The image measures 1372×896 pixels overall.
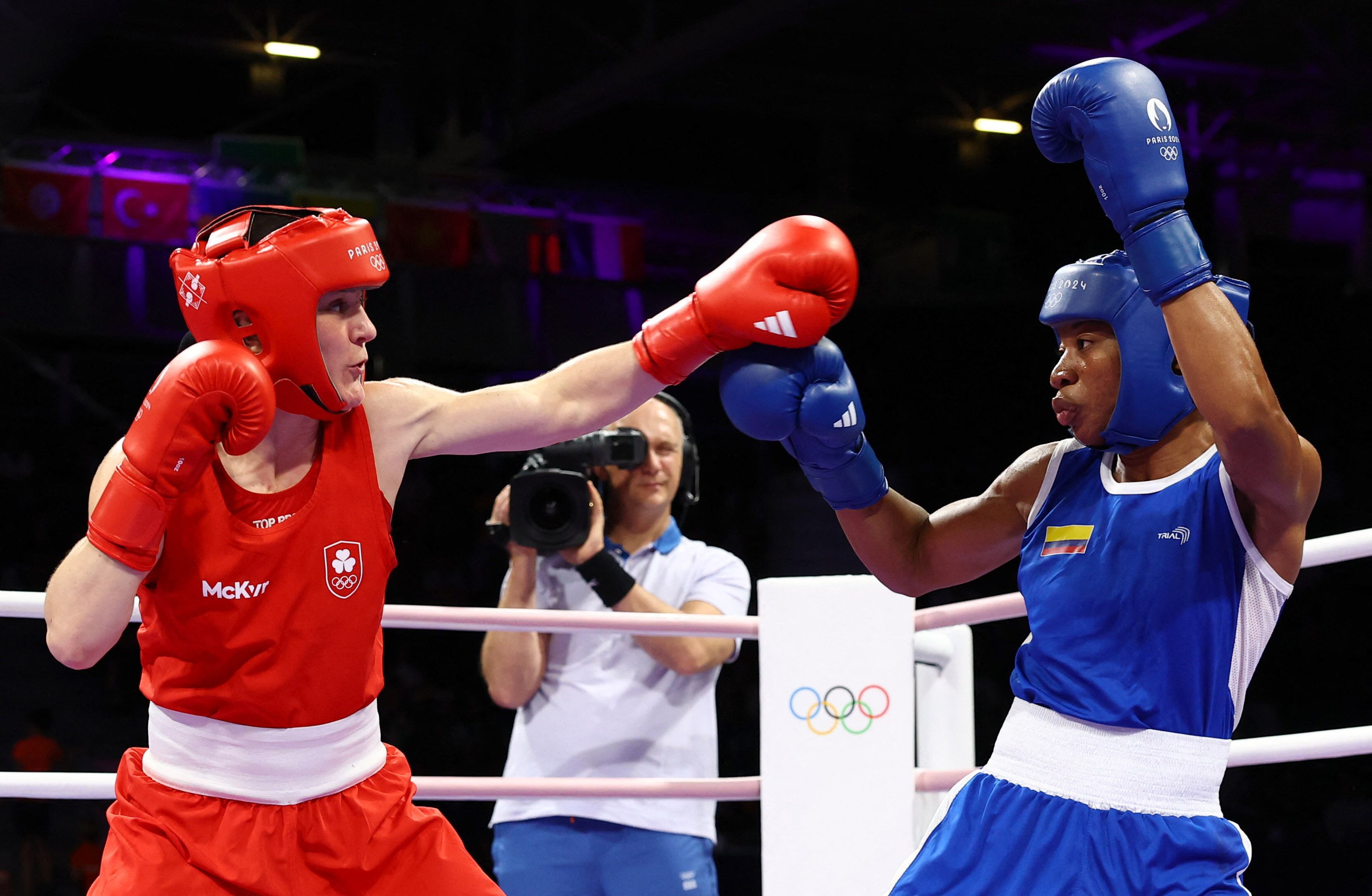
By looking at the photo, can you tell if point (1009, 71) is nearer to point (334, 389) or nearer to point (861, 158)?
point (861, 158)

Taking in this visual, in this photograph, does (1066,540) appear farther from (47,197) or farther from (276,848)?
(47,197)

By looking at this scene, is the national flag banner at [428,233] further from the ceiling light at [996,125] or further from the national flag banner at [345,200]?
the ceiling light at [996,125]

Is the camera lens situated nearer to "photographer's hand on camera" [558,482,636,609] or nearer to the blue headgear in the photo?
"photographer's hand on camera" [558,482,636,609]

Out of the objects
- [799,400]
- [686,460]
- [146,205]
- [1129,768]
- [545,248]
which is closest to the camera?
[1129,768]

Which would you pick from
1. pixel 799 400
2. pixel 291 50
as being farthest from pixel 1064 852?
pixel 291 50

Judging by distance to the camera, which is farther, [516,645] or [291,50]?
[291,50]

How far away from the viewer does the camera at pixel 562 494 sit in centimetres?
240

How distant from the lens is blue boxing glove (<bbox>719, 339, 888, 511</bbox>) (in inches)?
68.5

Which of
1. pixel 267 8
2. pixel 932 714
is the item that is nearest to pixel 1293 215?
pixel 267 8

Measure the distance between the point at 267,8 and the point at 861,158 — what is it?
13.9 feet

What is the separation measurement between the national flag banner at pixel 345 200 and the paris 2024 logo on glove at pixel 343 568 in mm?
6820

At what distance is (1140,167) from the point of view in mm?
1503

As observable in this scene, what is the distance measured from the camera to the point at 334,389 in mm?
1656

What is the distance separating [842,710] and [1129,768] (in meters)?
0.69
